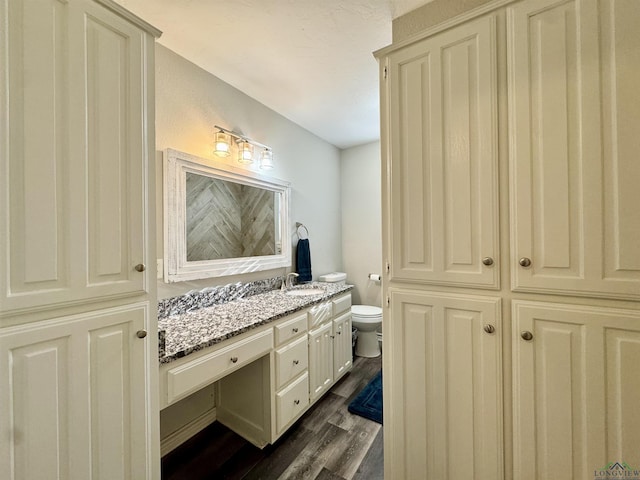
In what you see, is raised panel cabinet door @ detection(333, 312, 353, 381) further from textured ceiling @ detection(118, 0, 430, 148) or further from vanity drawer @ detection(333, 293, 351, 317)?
textured ceiling @ detection(118, 0, 430, 148)

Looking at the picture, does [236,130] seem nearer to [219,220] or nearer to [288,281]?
[219,220]

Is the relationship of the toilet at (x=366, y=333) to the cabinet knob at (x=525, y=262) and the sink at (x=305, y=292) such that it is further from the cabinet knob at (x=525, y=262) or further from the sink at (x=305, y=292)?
the cabinet knob at (x=525, y=262)

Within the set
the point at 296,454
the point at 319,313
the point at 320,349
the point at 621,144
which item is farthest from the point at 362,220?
the point at 621,144

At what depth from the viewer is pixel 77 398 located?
2.58 ft

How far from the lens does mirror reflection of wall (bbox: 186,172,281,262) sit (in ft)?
5.86

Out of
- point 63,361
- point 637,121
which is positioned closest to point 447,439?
point 637,121

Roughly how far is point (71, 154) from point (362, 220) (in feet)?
9.53

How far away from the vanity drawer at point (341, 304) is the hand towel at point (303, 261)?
0.45 meters

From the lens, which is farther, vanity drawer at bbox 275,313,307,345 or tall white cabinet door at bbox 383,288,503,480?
vanity drawer at bbox 275,313,307,345

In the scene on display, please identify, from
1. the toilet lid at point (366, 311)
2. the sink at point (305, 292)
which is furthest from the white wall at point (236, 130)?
the toilet lid at point (366, 311)

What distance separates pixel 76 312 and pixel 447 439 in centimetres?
141

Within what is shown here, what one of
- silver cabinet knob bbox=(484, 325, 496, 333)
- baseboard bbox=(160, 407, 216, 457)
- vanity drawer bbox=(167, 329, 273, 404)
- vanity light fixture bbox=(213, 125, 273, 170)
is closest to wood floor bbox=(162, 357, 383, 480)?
baseboard bbox=(160, 407, 216, 457)

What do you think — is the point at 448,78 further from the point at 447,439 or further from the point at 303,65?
the point at 447,439

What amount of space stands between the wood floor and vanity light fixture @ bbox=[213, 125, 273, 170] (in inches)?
77.5
